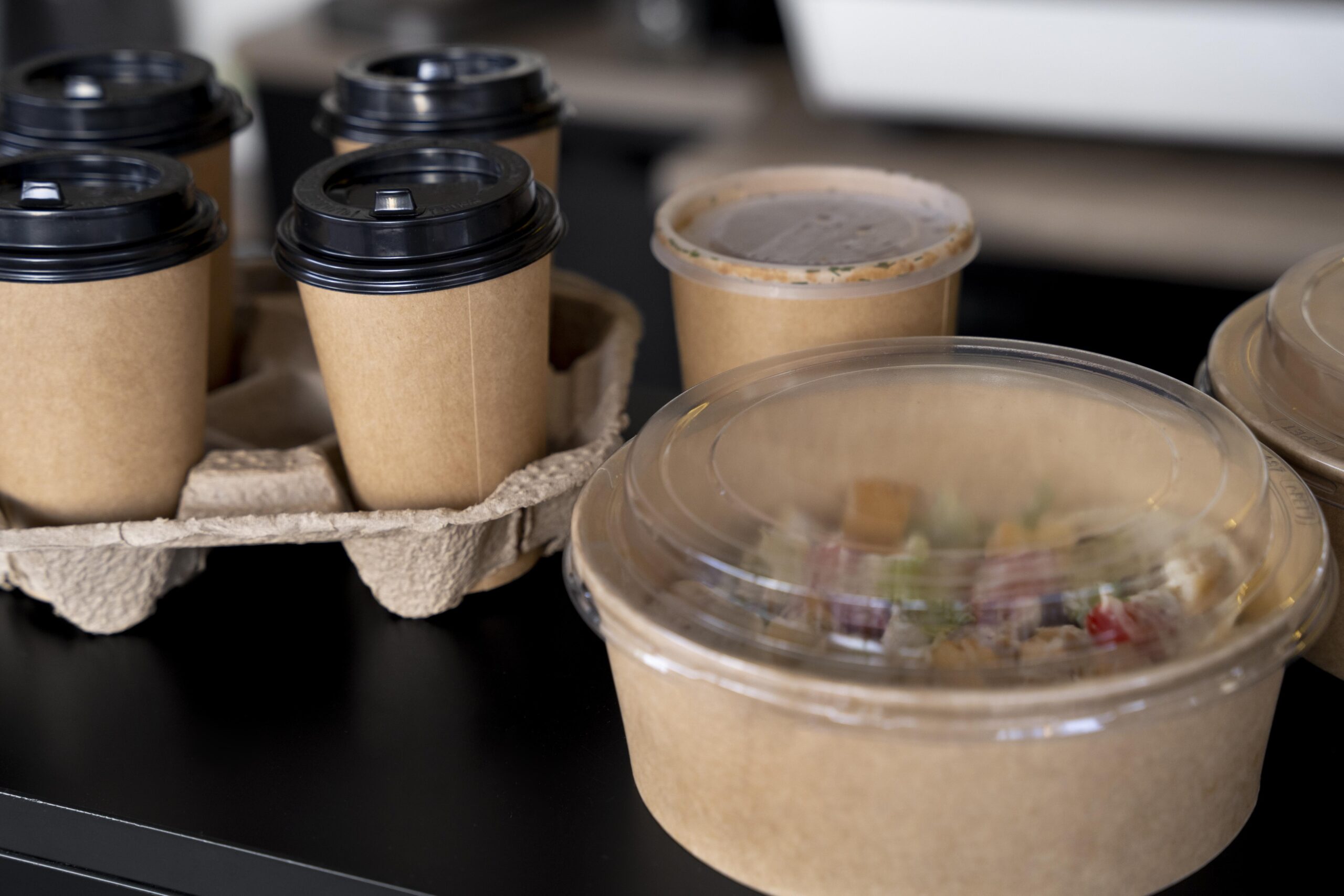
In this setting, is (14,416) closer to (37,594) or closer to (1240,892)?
(37,594)

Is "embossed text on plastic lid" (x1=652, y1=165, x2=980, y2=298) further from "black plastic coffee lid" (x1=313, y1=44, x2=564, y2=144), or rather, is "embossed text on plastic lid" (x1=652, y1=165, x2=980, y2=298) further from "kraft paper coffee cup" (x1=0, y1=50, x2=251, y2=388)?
"kraft paper coffee cup" (x1=0, y1=50, x2=251, y2=388)

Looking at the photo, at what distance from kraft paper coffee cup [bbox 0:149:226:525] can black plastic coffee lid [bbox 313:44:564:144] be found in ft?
0.61

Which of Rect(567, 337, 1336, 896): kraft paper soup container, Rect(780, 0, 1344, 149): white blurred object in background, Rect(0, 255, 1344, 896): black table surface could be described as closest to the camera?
Rect(567, 337, 1336, 896): kraft paper soup container

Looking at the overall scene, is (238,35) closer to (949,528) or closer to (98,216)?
(98,216)

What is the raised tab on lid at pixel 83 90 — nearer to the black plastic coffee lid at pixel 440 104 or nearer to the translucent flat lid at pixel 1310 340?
the black plastic coffee lid at pixel 440 104

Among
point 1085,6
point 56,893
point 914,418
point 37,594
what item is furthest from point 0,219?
point 1085,6

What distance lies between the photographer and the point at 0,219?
651 mm

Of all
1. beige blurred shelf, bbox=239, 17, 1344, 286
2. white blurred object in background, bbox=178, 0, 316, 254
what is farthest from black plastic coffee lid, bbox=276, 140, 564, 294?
white blurred object in background, bbox=178, 0, 316, 254

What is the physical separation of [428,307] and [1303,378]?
1.66 ft

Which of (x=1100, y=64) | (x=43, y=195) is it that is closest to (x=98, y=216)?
(x=43, y=195)

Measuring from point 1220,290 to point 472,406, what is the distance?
1.40 meters

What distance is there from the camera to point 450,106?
2.85 feet

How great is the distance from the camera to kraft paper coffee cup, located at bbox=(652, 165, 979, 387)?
76cm

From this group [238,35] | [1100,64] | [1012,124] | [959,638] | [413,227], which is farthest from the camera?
[238,35]
